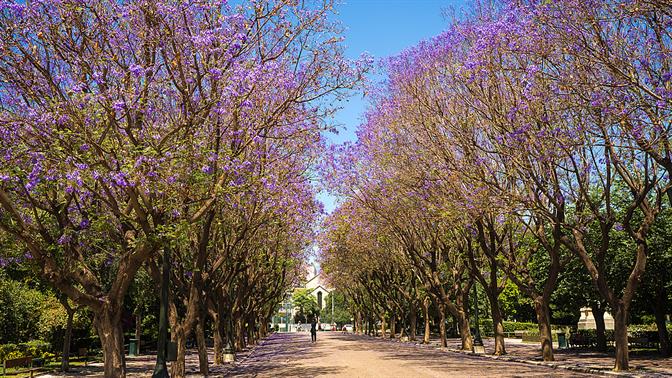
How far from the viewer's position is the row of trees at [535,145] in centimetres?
1477

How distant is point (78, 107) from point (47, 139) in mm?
1173

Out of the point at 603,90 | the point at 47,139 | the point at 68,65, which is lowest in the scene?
the point at 47,139

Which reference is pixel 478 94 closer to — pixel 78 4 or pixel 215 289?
pixel 78 4

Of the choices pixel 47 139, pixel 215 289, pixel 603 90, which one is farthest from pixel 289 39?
pixel 215 289

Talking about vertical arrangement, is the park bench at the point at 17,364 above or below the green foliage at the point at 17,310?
below

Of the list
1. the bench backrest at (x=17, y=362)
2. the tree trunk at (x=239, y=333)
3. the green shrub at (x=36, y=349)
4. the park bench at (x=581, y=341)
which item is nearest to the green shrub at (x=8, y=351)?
the green shrub at (x=36, y=349)

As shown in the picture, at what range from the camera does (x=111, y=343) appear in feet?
48.9

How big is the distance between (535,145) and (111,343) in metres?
13.1

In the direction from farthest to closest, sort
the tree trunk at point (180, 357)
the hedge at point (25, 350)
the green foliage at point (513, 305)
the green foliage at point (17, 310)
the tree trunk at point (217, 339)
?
the green foliage at point (513, 305), the green foliage at point (17, 310), the tree trunk at point (217, 339), the hedge at point (25, 350), the tree trunk at point (180, 357)

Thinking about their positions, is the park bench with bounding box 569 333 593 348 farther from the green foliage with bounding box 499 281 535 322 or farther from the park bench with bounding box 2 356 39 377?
the park bench with bounding box 2 356 39 377

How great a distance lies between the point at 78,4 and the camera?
13172mm

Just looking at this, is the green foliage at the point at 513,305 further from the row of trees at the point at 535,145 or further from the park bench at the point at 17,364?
the park bench at the point at 17,364

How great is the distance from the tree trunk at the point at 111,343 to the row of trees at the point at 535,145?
11.9 meters

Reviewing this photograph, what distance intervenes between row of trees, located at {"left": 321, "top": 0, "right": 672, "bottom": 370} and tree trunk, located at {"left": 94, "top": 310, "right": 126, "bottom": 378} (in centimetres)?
1185
